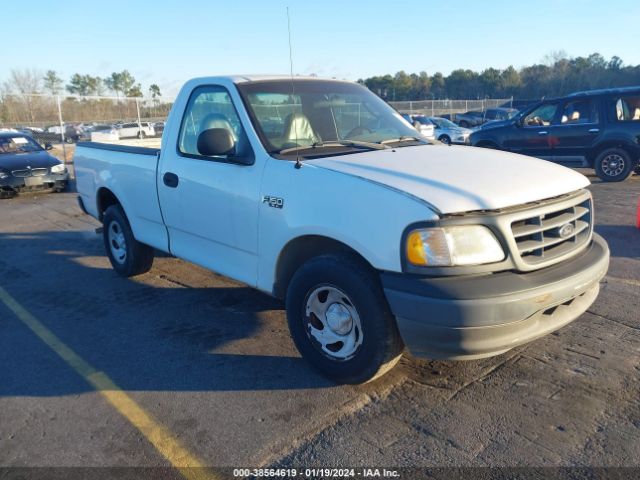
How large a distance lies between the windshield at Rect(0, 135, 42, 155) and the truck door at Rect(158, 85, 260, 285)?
34.1 ft

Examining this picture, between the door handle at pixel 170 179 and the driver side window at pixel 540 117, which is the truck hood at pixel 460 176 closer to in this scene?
the door handle at pixel 170 179

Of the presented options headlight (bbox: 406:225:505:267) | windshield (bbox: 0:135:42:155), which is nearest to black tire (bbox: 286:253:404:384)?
headlight (bbox: 406:225:505:267)

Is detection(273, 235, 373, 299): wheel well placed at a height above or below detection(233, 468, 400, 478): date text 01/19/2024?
above

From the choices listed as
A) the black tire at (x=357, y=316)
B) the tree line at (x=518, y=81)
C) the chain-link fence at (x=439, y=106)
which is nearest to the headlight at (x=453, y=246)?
the black tire at (x=357, y=316)

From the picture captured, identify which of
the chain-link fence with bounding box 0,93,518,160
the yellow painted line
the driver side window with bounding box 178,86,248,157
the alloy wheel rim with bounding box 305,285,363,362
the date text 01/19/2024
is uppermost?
the chain-link fence with bounding box 0,93,518,160

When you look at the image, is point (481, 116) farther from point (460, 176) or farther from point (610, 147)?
point (460, 176)

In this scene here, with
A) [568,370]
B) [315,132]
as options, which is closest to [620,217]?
[568,370]

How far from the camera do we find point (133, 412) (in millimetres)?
3258

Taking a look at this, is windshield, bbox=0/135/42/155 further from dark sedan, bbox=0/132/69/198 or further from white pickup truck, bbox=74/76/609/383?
white pickup truck, bbox=74/76/609/383

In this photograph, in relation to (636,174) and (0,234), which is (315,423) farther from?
(636,174)

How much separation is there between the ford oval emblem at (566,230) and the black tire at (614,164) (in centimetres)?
950

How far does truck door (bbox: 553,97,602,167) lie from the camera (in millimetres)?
11531

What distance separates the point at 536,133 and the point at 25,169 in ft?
38.5

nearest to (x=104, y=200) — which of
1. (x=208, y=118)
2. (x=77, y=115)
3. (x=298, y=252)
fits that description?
(x=208, y=118)
